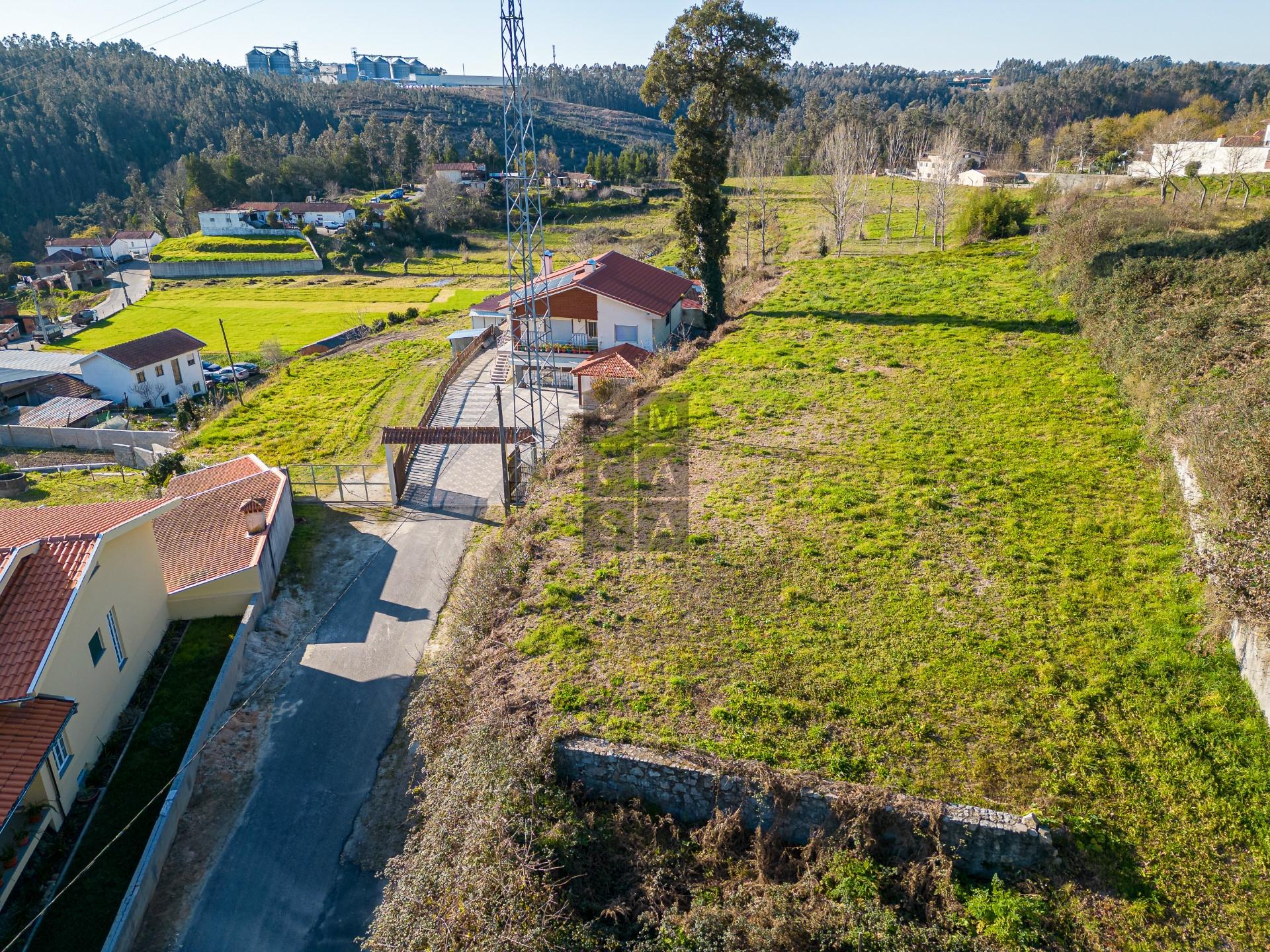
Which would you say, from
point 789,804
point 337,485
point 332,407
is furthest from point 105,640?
point 332,407

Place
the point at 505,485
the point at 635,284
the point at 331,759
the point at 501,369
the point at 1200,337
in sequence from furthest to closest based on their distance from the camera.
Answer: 1. the point at 635,284
2. the point at 501,369
3. the point at 505,485
4. the point at 1200,337
5. the point at 331,759

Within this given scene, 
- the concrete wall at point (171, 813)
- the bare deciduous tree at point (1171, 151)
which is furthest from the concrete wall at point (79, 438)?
the bare deciduous tree at point (1171, 151)

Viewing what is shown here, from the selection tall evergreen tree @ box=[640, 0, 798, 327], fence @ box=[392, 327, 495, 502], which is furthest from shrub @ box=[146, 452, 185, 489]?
tall evergreen tree @ box=[640, 0, 798, 327]

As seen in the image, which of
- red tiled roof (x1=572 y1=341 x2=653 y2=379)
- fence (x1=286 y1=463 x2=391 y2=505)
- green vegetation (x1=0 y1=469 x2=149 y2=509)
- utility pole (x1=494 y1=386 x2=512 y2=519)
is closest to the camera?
utility pole (x1=494 y1=386 x2=512 y2=519)

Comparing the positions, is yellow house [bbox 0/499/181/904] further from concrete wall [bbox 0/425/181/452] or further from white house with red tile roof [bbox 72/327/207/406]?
white house with red tile roof [bbox 72/327/207/406]

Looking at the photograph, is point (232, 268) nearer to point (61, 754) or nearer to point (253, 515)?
point (253, 515)

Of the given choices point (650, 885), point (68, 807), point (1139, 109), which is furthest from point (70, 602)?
point (1139, 109)
